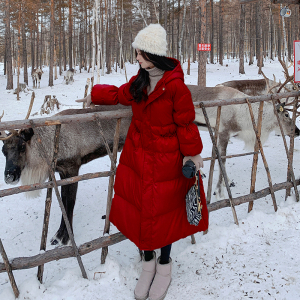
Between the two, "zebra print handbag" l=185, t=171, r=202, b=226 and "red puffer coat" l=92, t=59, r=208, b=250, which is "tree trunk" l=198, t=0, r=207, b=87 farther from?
"zebra print handbag" l=185, t=171, r=202, b=226

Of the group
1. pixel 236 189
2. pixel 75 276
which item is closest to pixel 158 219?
pixel 75 276

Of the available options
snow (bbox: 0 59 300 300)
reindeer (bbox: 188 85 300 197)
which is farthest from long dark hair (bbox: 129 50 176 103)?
reindeer (bbox: 188 85 300 197)

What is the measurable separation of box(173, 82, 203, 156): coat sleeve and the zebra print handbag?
0.30 meters

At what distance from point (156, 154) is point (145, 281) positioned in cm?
101

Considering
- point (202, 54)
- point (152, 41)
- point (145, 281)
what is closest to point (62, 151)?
point (145, 281)

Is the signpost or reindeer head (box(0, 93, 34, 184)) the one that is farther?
the signpost

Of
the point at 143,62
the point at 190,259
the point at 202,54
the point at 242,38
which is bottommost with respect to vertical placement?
the point at 190,259

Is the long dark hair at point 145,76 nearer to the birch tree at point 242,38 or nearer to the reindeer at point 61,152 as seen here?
the reindeer at point 61,152

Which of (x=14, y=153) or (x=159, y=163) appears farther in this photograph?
(x=14, y=153)

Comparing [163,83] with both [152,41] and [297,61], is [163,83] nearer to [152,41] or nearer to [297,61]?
[152,41]

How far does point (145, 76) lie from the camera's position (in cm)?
197

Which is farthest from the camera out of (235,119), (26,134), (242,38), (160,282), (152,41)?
(242,38)

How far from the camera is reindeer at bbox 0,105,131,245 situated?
2977 mm

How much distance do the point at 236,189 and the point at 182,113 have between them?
3203 mm
